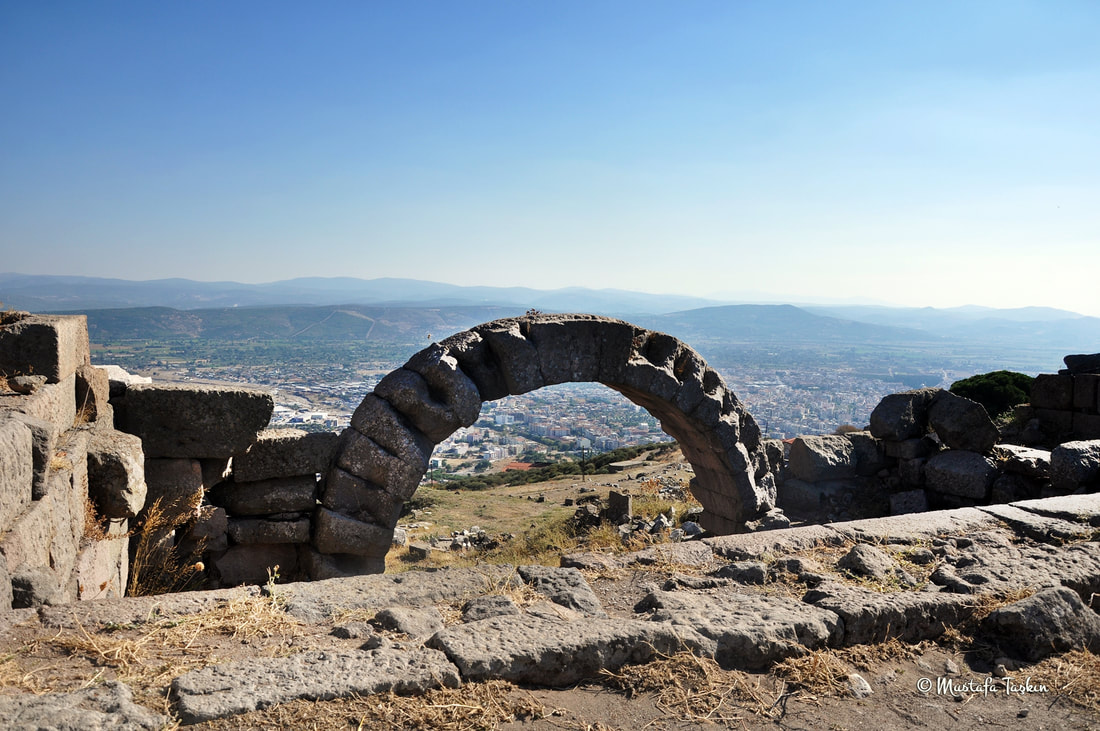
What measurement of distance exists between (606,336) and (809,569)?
3.78m

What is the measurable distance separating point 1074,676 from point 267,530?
244 inches

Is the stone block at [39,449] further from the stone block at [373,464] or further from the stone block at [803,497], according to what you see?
the stone block at [803,497]

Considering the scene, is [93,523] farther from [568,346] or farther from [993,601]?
[993,601]

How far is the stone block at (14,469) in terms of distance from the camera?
302 centimetres

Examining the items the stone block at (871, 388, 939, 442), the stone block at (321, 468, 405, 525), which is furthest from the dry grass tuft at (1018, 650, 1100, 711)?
the stone block at (871, 388, 939, 442)

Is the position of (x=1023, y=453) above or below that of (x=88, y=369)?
below

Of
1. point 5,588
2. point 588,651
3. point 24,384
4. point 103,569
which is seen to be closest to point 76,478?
point 24,384

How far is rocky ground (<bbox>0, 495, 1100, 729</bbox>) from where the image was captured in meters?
2.59

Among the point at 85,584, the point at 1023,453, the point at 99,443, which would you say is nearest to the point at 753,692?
the point at 85,584

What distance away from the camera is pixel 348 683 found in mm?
2680

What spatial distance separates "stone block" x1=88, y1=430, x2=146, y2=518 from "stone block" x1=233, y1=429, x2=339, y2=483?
1.70 meters

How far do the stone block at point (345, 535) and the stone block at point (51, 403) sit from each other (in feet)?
7.87

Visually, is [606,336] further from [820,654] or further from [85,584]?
[85,584]

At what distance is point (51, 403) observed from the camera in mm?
4188
